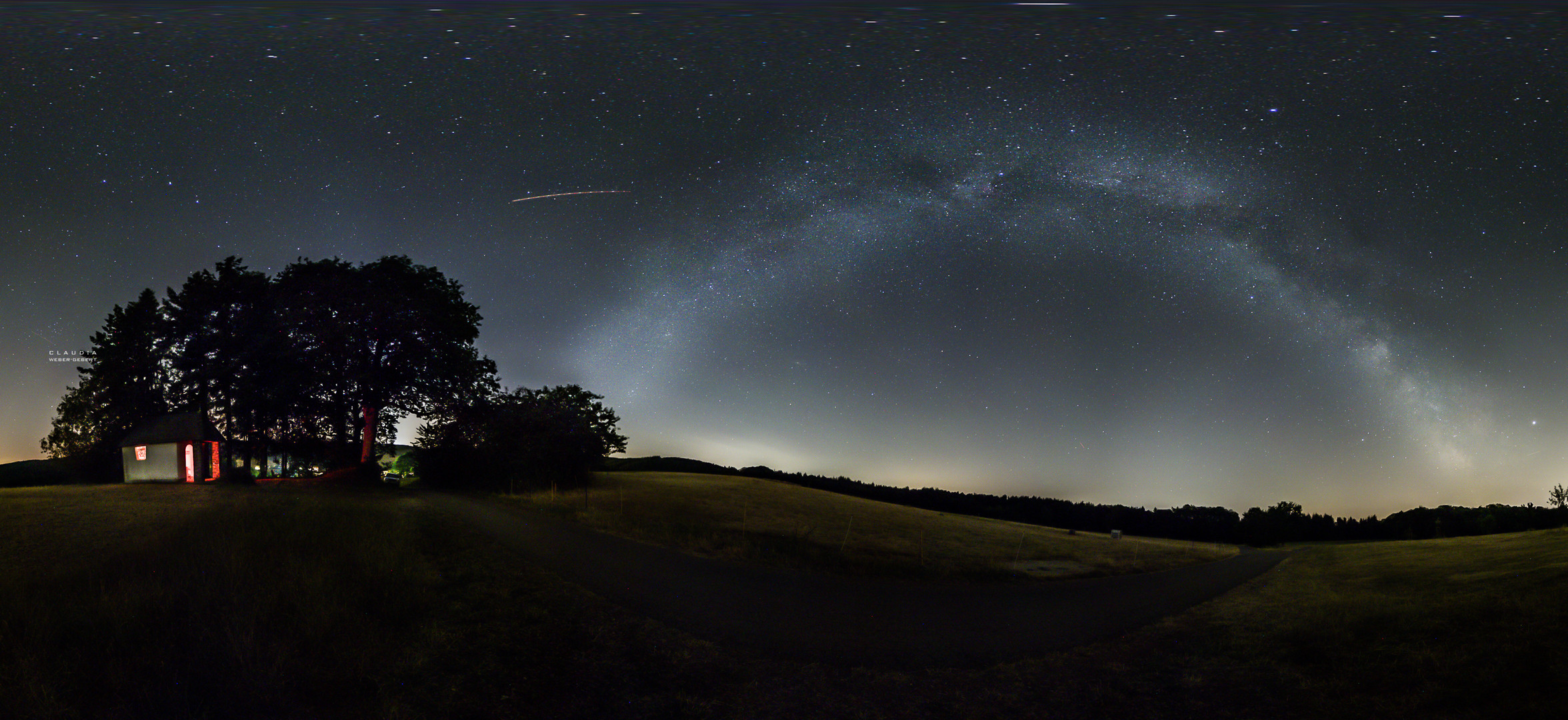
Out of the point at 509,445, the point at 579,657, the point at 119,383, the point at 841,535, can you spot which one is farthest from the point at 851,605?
the point at 119,383

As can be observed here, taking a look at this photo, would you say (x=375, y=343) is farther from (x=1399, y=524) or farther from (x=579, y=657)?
(x=1399, y=524)

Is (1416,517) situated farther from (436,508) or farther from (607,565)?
(436,508)

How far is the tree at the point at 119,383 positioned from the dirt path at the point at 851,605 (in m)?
34.9

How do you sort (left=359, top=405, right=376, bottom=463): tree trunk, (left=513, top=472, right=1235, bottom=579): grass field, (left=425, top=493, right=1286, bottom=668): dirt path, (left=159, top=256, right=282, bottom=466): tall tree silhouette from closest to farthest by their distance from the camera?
(left=425, top=493, right=1286, bottom=668): dirt path → (left=513, top=472, right=1235, bottom=579): grass field → (left=159, top=256, right=282, bottom=466): tall tree silhouette → (left=359, top=405, right=376, bottom=463): tree trunk

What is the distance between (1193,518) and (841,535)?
127 ft

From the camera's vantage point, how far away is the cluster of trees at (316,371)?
36281 millimetres

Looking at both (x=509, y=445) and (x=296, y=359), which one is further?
(x=509, y=445)

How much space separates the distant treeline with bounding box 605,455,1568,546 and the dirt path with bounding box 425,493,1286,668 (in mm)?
Answer: 16156

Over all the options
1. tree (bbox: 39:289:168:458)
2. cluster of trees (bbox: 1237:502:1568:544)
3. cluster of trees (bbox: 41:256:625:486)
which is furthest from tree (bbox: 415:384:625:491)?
cluster of trees (bbox: 1237:502:1568:544)

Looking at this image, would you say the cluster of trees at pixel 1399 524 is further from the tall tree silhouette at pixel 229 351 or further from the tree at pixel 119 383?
the tree at pixel 119 383

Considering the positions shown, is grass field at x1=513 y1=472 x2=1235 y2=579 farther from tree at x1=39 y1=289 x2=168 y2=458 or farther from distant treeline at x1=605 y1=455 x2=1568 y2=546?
tree at x1=39 y1=289 x2=168 y2=458

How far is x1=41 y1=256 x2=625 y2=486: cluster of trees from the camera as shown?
36281mm

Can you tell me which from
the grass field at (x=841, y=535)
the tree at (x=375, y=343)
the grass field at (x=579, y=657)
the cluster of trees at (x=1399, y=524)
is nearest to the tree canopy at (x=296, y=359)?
the tree at (x=375, y=343)

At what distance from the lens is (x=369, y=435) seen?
1537 inches
